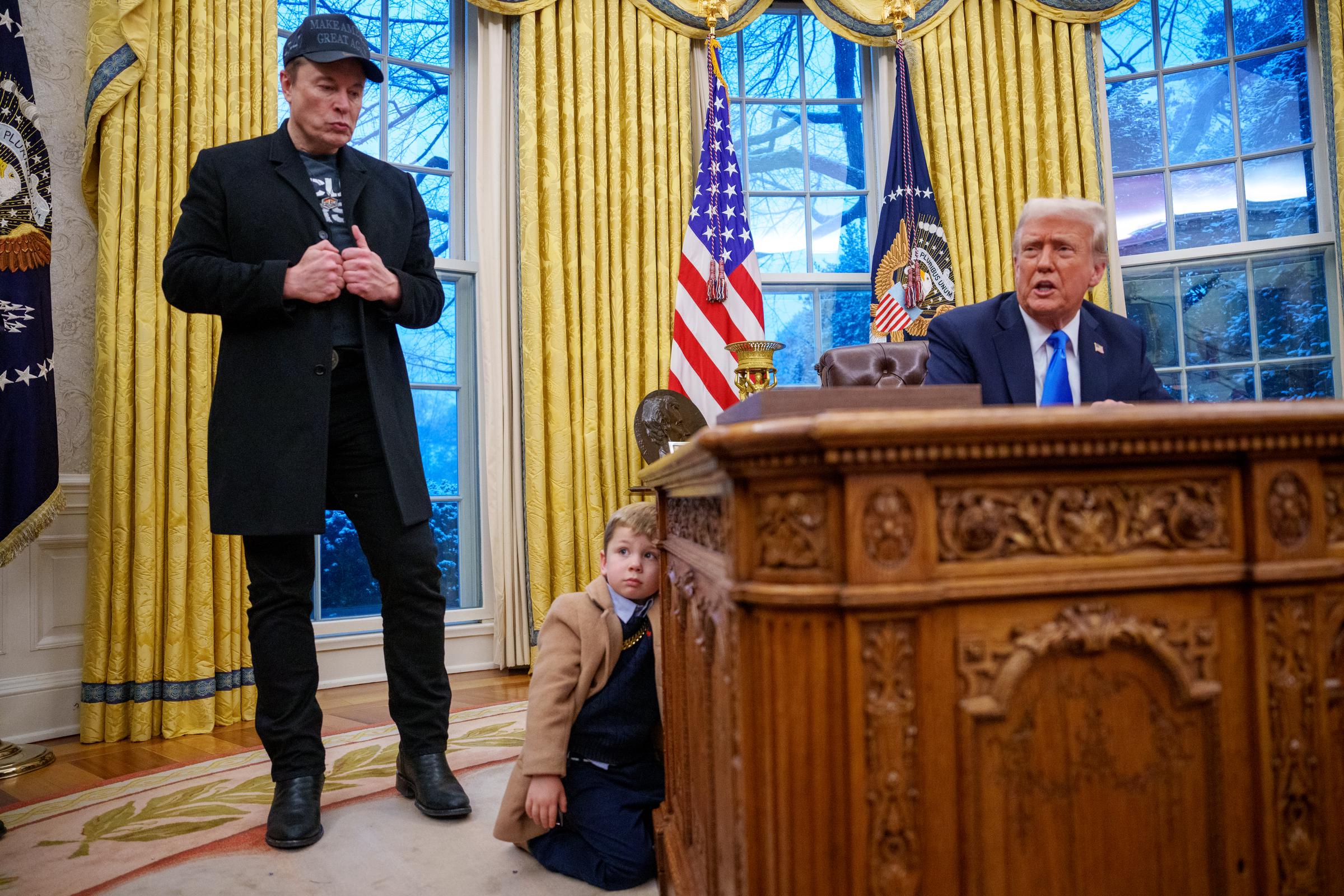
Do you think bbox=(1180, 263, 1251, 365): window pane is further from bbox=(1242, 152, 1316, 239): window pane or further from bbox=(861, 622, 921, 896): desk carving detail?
bbox=(861, 622, 921, 896): desk carving detail

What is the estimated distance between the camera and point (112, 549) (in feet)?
9.43

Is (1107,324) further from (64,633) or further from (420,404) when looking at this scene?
(64,633)

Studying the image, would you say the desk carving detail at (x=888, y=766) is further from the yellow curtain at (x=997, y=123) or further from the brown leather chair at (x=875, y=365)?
the yellow curtain at (x=997, y=123)

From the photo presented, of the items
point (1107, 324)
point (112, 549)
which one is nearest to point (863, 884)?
point (1107, 324)

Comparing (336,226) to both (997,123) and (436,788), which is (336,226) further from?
(997,123)

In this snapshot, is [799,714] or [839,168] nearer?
[799,714]

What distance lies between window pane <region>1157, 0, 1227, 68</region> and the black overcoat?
4.25m

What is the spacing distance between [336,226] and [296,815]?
1.26 m

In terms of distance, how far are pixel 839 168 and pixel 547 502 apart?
91.2 inches

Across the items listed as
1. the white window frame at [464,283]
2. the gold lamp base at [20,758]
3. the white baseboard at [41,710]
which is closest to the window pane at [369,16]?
the white window frame at [464,283]

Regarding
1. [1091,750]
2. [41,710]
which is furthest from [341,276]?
[41,710]

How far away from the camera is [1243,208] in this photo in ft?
14.3

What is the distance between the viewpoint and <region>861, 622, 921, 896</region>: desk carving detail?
732 mm

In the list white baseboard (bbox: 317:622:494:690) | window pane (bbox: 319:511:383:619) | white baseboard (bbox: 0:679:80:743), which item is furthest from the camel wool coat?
window pane (bbox: 319:511:383:619)
